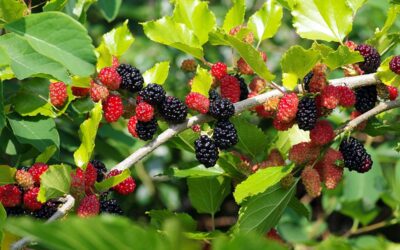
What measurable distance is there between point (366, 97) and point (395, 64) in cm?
13

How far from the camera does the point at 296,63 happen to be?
1257 mm

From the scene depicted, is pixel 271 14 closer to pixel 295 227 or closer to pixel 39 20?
pixel 39 20

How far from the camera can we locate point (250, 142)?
4.91ft

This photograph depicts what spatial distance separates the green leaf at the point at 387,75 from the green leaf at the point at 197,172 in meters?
0.36

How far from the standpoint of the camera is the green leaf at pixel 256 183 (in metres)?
1.27

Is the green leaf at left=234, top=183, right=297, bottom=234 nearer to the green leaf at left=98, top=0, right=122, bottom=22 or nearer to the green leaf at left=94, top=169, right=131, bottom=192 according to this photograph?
the green leaf at left=94, top=169, right=131, bottom=192

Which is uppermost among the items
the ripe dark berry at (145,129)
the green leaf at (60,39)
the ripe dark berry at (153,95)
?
the green leaf at (60,39)

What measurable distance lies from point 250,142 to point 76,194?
1.35 ft

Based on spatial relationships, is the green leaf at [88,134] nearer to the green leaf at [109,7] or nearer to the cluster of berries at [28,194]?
the cluster of berries at [28,194]

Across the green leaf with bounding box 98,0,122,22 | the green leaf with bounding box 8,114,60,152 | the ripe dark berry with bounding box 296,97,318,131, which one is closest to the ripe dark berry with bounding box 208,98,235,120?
the ripe dark berry with bounding box 296,97,318,131

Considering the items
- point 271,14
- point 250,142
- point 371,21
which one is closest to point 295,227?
point 371,21

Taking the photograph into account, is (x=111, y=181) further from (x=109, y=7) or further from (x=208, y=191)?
(x=109, y=7)

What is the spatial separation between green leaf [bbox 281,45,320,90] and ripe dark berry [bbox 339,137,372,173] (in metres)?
0.17

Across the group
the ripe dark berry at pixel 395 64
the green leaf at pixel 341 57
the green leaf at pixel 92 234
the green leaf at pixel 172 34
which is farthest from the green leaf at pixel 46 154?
the green leaf at pixel 92 234
